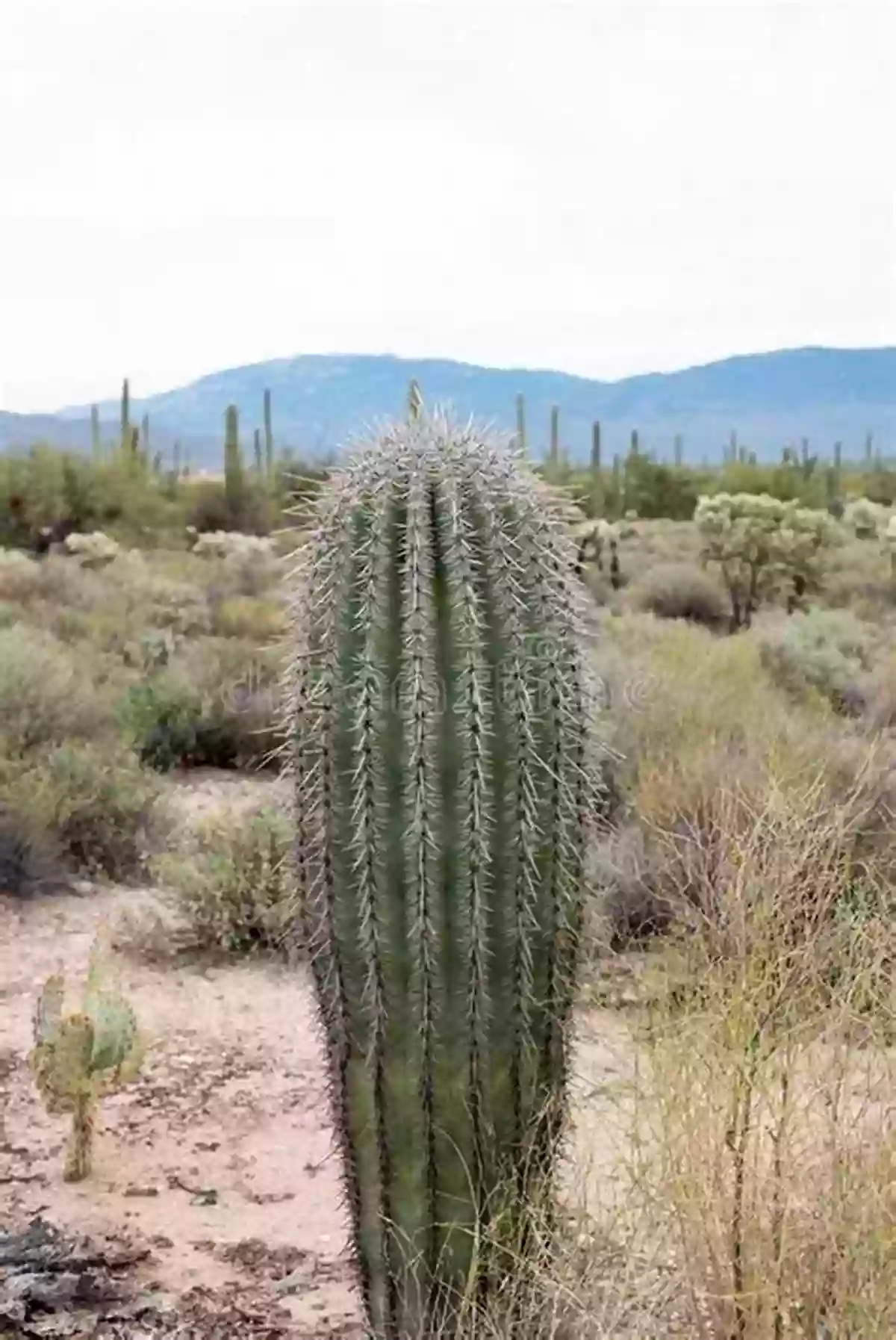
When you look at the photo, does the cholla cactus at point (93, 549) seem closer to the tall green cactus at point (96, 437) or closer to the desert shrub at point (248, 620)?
the desert shrub at point (248, 620)

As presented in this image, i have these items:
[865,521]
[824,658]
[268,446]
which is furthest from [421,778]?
[268,446]

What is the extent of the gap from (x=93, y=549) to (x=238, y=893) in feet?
51.8

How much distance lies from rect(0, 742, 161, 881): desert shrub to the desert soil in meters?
0.81

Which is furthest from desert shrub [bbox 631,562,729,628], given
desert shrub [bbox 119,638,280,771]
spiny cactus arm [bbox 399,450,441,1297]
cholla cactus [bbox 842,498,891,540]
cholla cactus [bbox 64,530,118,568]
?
spiny cactus arm [bbox 399,450,441,1297]

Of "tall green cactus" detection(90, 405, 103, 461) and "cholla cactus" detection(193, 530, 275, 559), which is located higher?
"tall green cactus" detection(90, 405, 103, 461)

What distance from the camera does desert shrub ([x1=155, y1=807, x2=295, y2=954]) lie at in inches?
285

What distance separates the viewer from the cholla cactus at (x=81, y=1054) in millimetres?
5012

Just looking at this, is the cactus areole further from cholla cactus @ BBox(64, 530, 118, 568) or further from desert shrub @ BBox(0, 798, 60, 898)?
cholla cactus @ BBox(64, 530, 118, 568)

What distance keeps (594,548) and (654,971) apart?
1579 centimetres

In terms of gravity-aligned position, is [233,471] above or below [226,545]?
above

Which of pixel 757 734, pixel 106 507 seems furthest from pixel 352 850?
pixel 106 507

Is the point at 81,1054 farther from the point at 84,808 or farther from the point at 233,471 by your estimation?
the point at 233,471

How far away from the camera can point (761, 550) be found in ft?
61.5

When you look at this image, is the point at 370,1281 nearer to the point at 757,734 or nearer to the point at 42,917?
the point at 42,917
